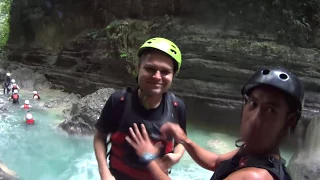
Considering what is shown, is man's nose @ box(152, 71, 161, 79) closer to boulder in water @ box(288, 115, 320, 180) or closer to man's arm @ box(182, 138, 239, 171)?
man's arm @ box(182, 138, 239, 171)

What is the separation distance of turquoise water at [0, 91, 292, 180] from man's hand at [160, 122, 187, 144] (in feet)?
13.3

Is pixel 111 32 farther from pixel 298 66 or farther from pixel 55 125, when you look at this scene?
pixel 298 66

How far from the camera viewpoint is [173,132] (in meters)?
1.61

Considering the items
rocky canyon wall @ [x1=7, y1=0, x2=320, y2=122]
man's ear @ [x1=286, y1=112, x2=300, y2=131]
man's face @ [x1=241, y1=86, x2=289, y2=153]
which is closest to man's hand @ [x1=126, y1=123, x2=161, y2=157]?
man's face @ [x1=241, y1=86, x2=289, y2=153]

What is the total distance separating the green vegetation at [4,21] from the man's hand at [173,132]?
1791 cm

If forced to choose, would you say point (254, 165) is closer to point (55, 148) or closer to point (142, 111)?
point (142, 111)

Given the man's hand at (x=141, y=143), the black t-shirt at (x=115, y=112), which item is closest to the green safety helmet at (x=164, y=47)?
the black t-shirt at (x=115, y=112)

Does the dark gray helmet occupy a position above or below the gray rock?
above

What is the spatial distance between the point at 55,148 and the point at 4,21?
552 inches

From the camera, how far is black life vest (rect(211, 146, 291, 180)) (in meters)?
1.05

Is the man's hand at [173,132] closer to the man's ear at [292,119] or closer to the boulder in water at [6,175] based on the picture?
→ the man's ear at [292,119]

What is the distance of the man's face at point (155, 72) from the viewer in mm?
1717

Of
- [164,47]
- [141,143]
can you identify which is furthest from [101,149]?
[164,47]

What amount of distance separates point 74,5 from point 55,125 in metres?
8.24
